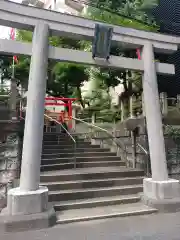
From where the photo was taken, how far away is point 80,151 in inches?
364

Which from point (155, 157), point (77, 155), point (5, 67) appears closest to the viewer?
point (155, 157)

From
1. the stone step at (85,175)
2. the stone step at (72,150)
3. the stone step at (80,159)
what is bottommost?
the stone step at (85,175)

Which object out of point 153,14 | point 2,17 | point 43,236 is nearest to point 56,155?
point 43,236

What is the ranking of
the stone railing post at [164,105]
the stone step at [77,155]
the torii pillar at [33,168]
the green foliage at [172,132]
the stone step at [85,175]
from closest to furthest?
the torii pillar at [33,168]
the stone step at [85,175]
the green foliage at [172,132]
the stone railing post at [164,105]
the stone step at [77,155]

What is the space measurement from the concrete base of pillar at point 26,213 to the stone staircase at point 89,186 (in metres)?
0.38

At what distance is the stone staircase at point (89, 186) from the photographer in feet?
17.4

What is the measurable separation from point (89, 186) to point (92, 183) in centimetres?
13

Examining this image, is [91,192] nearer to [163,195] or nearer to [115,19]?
[163,195]

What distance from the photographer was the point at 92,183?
6.52m

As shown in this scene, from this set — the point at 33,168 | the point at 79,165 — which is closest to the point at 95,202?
the point at 33,168

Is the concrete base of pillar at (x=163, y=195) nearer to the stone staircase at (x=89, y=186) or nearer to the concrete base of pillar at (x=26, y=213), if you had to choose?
the stone staircase at (x=89, y=186)

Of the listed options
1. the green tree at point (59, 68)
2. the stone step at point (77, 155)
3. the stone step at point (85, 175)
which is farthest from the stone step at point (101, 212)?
the green tree at point (59, 68)

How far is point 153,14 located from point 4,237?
540 inches

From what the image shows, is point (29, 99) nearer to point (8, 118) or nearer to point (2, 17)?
point (8, 118)
